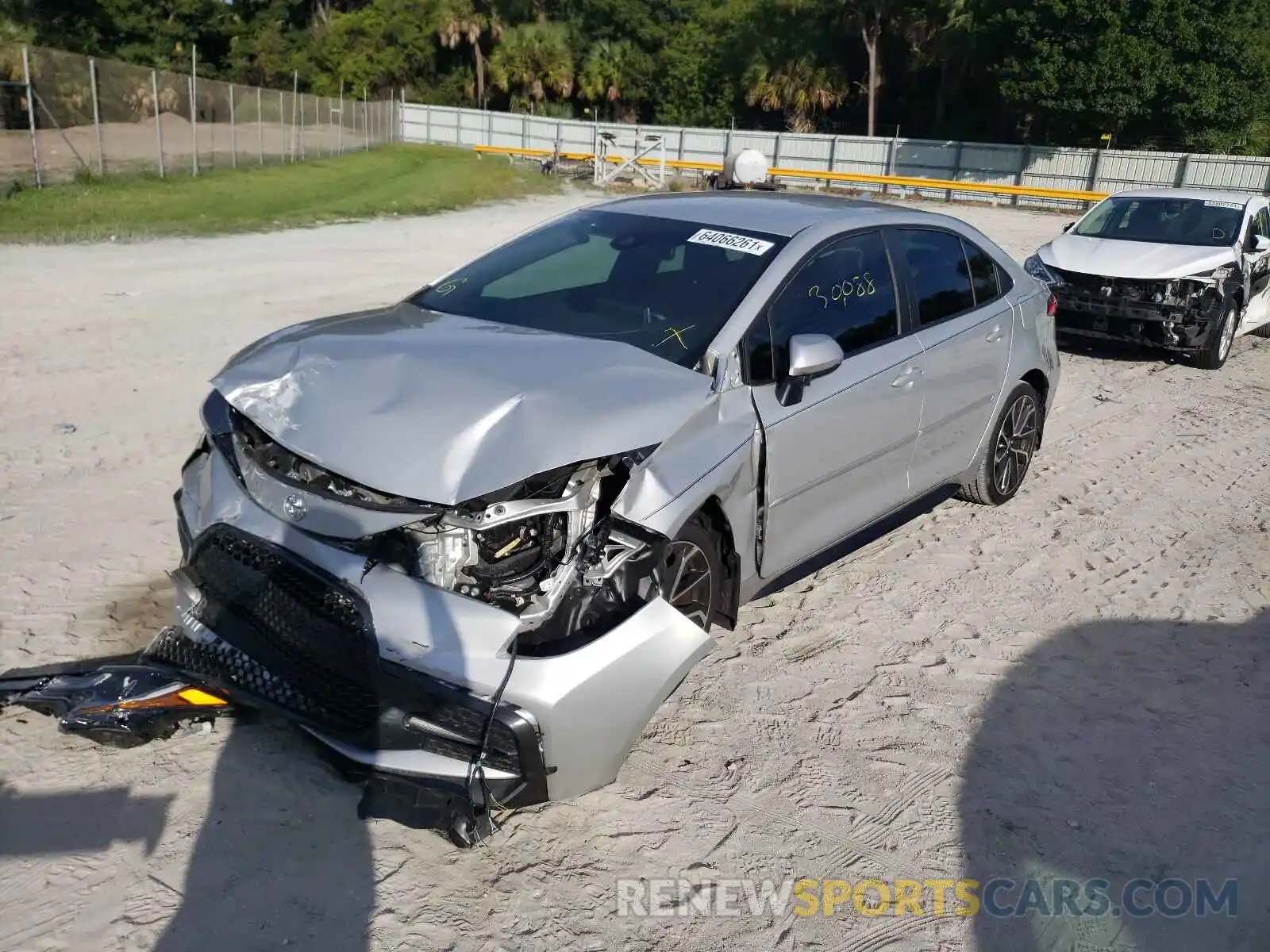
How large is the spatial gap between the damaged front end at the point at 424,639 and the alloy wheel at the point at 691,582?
13cm

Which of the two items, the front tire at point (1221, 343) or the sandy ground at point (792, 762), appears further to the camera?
the front tire at point (1221, 343)

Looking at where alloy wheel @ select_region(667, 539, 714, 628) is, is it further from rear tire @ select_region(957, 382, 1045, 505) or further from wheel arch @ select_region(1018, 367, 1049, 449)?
wheel arch @ select_region(1018, 367, 1049, 449)

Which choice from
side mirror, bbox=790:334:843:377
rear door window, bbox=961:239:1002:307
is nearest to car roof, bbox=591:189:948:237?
rear door window, bbox=961:239:1002:307

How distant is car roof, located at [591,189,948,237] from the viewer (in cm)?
487

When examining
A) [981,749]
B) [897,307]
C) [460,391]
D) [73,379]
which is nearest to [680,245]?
[897,307]

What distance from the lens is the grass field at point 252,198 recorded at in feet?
53.2

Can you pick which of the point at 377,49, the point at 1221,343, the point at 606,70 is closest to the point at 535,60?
the point at 606,70

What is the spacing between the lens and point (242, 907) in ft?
9.93

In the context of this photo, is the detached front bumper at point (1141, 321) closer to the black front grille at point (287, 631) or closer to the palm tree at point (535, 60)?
the black front grille at point (287, 631)

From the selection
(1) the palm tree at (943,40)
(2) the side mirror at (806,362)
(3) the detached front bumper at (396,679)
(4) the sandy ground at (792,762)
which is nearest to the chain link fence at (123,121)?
(4) the sandy ground at (792,762)

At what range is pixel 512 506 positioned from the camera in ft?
11.1

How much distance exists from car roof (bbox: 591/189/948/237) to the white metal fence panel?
3253cm

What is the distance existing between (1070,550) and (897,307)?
1.86 m

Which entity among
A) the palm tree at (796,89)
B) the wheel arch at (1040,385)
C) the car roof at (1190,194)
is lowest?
the wheel arch at (1040,385)
